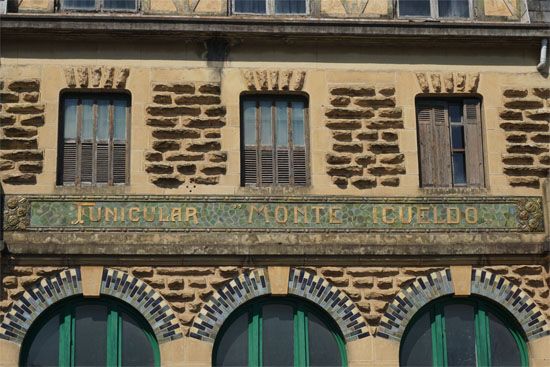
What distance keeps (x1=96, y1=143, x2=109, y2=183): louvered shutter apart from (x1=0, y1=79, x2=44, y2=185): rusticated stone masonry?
3.24 ft

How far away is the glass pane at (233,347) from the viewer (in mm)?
22984

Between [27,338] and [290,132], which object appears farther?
[290,132]

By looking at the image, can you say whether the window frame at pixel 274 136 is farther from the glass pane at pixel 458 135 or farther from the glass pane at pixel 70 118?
the glass pane at pixel 70 118

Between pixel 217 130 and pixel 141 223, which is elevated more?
pixel 217 130

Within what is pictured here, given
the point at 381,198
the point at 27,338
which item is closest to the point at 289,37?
the point at 381,198

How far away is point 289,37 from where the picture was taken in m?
24.1

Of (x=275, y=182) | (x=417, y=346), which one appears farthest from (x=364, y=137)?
(x=417, y=346)

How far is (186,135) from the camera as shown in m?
23.7

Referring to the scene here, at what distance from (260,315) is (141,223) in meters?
2.55

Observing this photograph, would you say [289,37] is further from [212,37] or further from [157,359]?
[157,359]

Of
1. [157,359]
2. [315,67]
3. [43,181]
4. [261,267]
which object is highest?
[315,67]

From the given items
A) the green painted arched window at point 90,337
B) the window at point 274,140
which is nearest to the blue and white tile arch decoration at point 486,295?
the window at point 274,140

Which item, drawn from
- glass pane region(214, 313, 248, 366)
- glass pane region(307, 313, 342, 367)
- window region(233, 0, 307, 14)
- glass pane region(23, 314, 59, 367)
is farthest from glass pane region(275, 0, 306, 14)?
glass pane region(23, 314, 59, 367)

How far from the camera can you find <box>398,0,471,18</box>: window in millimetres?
24812
